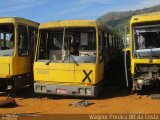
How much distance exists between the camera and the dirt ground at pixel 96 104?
38.2 feet

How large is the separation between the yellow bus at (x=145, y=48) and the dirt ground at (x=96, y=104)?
30.1 inches

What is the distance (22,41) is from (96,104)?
12.8ft

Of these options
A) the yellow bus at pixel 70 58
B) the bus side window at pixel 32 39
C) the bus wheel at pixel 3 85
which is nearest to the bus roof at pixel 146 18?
the yellow bus at pixel 70 58

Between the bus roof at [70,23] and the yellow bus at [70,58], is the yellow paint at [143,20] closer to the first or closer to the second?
the yellow bus at [70,58]

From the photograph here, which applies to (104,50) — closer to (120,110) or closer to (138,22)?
(138,22)

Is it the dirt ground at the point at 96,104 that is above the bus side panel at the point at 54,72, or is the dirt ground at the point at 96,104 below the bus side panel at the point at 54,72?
below

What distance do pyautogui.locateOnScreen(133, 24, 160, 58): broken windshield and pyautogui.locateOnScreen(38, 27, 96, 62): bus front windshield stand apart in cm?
169

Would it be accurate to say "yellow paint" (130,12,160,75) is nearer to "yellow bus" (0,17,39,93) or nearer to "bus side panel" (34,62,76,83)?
"bus side panel" (34,62,76,83)

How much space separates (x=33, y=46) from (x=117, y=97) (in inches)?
157

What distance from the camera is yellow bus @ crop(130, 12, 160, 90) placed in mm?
13698

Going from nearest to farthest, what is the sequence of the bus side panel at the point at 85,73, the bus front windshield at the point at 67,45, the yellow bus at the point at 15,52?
the bus side panel at the point at 85,73 → the bus front windshield at the point at 67,45 → the yellow bus at the point at 15,52

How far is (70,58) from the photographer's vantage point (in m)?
13.5

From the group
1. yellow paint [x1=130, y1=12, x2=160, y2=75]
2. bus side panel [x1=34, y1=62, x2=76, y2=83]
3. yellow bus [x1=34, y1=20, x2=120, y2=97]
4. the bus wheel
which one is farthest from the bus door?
yellow paint [x1=130, y1=12, x2=160, y2=75]

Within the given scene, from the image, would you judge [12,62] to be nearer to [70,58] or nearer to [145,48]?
[70,58]
